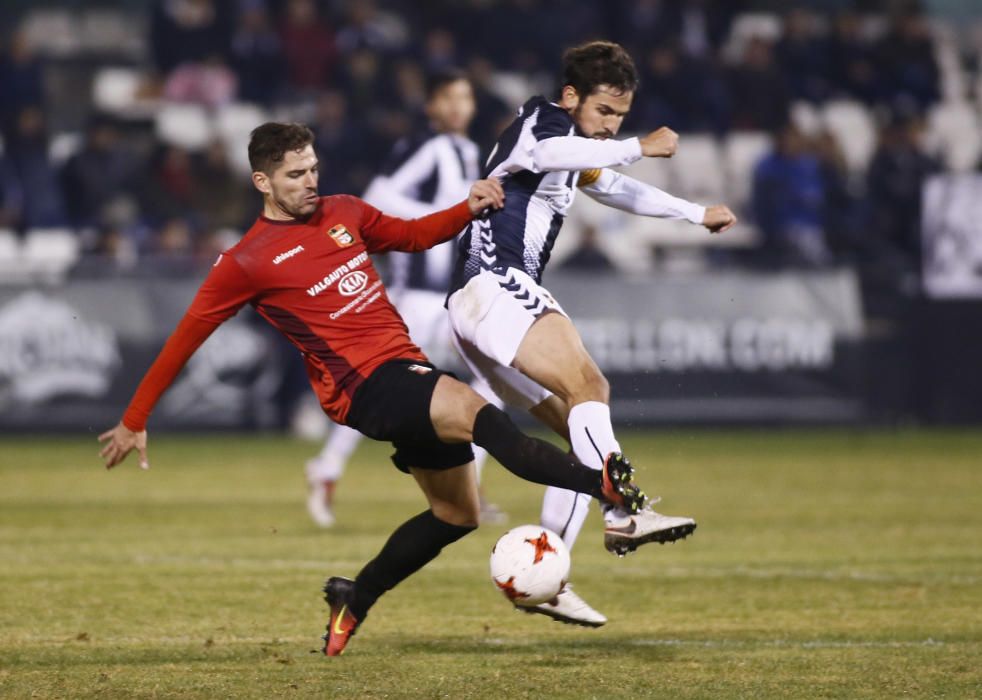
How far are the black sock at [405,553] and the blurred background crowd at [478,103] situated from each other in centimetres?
1017

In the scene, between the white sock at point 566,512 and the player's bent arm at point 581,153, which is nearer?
the player's bent arm at point 581,153

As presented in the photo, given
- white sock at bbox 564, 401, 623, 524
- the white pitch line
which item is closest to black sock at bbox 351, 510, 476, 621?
white sock at bbox 564, 401, 623, 524

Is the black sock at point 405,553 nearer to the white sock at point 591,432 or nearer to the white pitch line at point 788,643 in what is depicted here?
the white sock at point 591,432

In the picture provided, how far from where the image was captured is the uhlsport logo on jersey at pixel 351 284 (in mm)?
Result: 6121

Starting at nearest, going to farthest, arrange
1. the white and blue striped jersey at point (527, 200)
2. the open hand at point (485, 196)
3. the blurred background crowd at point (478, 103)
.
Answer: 1. the open hand at point (485, 196)
2. the white and blue striped jersey at point (527, 200)
3. the blurred background crowd at point (478, 103)

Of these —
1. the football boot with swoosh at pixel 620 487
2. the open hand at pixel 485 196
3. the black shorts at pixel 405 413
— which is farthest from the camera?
the open hand at pixel 485 196

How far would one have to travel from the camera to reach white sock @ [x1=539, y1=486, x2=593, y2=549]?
22.1ft

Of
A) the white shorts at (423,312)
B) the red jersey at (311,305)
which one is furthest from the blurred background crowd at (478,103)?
the red jersey at (311,305)

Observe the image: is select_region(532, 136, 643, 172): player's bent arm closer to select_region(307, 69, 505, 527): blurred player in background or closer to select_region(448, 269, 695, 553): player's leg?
select_region(448, 269, 695, 553): player's leg

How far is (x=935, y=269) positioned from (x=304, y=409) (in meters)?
6.13

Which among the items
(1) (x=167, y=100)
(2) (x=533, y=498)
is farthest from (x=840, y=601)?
(1) (x=167, y=100)

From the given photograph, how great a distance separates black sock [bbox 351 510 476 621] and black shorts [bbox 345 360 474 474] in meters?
0.28

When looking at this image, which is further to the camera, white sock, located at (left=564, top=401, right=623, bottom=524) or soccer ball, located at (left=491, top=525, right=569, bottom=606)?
white sock, located at (left=564, top=401, right=623, bottom=524)

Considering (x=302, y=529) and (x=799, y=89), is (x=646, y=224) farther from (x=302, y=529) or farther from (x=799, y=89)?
(x=302, y=529)
